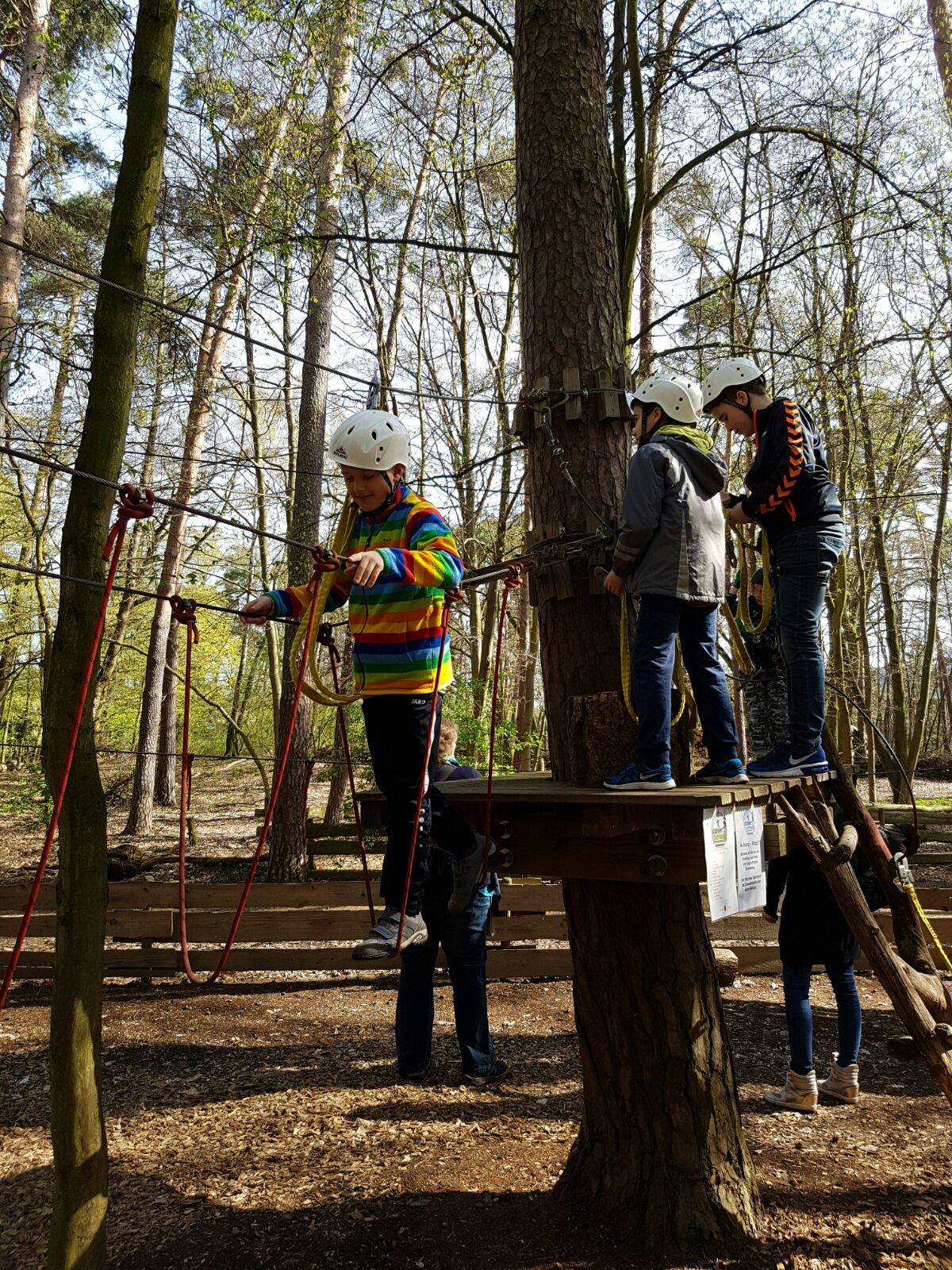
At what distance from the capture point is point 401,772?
2988mm

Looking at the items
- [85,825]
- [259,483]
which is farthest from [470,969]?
[259,483]

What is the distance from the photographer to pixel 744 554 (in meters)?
3.84

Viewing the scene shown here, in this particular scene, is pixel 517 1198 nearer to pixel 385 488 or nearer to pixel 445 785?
pixel 445 785

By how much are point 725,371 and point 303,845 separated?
7.18 metres

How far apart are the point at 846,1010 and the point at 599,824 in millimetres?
2694

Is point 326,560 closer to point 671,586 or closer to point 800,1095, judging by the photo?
point 671,586

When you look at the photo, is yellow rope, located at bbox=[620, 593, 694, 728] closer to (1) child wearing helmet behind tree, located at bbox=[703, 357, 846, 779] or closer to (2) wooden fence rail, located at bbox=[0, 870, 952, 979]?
(1) child wearing helmet behind tree, located at bbox=[703, 357, 846, 779]

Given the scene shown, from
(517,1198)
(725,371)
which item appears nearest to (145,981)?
(517,1198)

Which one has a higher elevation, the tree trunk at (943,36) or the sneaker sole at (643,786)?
the tree trunk at (943,36)

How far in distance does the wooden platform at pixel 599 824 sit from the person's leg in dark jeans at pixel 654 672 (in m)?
0.18

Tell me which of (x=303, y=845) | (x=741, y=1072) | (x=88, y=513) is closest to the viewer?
(x=88, y=513)

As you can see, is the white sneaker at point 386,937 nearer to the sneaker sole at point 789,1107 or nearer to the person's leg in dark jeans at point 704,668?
the person's leg in dark jeans at point 704,668

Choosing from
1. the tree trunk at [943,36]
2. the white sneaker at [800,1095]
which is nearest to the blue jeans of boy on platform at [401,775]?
the white sneaker at [800,1095]

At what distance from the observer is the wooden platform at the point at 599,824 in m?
2.63
